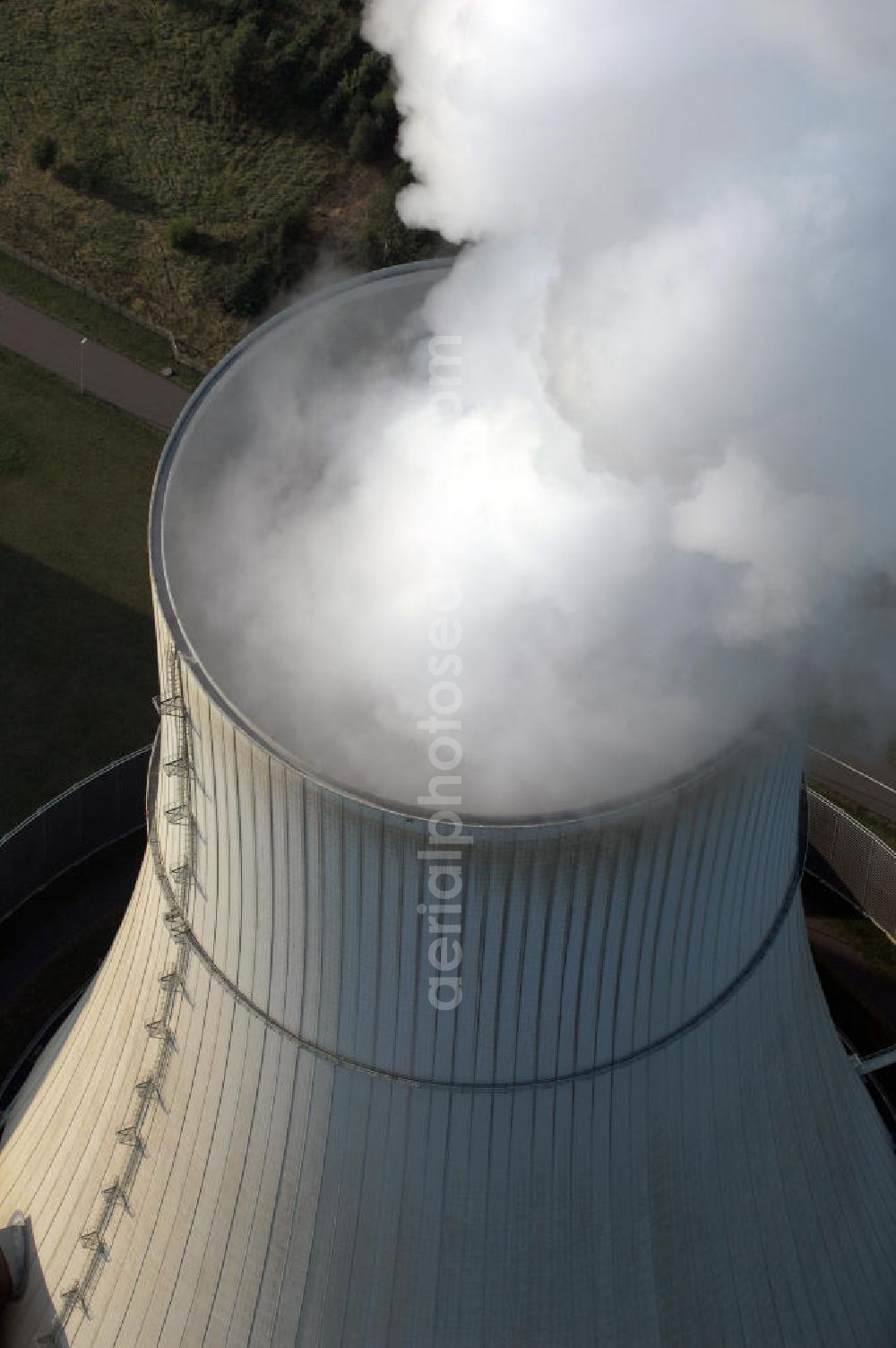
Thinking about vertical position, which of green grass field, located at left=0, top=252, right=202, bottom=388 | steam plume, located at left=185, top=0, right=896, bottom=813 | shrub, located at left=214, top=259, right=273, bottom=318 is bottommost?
steam plume, located at left=185, top=0, right=896, bottom=813

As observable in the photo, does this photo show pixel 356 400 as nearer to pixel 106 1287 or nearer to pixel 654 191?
pixel 654 191

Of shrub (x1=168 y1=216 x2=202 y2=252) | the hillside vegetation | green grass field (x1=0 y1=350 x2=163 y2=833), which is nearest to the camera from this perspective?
green grass field (x1=0 y1=350 x2=163 y2=833)

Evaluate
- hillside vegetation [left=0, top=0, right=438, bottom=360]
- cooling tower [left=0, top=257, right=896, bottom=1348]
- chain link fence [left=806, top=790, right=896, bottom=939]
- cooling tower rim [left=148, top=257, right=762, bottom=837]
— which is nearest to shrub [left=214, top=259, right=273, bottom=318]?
hillside vegetation [left=0, top=0, right=438, bottom=360]

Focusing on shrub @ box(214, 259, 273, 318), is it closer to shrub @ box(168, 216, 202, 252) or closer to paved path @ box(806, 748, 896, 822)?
shrub @ box(168, 216, 202, 252)

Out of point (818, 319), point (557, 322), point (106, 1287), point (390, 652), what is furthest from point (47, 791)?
point (818, 319)

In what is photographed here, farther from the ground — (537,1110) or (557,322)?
(557,322)
